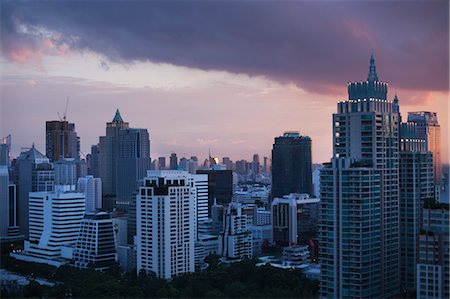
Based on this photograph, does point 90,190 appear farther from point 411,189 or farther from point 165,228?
point 411,189

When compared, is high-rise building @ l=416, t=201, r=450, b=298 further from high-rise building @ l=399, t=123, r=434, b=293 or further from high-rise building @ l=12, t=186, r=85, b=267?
high-rise building @ l=12, t=186, r=85, b=267

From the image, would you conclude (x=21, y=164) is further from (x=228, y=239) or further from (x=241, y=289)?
(x=241, y=289)

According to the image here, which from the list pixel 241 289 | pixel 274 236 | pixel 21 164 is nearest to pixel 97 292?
pixel 241 289

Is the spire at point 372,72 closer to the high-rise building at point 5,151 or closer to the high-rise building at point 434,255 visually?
the high-rise building at point 434,255

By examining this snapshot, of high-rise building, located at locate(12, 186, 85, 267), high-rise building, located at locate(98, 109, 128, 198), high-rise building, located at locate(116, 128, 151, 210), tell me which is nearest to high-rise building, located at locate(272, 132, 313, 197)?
high-rise building, located at locate(116, 128, 151, 210)

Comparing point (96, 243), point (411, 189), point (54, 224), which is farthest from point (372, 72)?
point (54, 224)

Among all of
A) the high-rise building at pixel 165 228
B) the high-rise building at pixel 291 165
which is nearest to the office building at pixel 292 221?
the high-rise building at pixel 165 228
